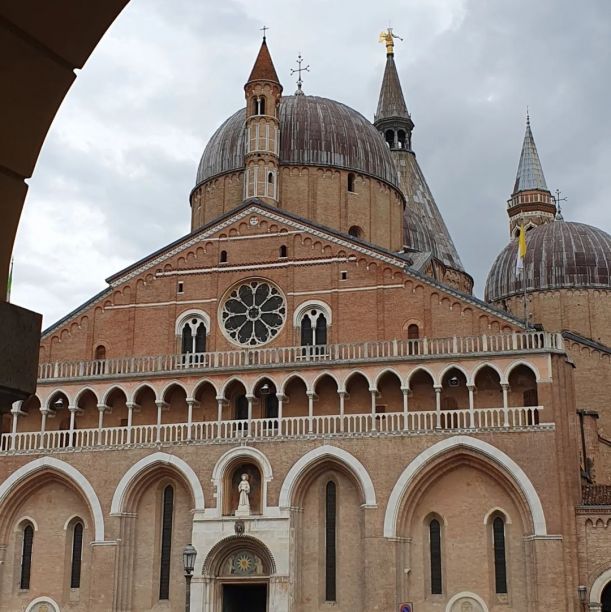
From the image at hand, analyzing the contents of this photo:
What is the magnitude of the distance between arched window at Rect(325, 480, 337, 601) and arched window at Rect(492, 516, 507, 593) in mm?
5252

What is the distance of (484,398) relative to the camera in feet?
111

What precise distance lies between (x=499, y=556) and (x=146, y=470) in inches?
487

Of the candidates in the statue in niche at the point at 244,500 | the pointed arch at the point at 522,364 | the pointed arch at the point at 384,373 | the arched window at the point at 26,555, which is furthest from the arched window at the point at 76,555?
the pointed arch at the point at 522,364

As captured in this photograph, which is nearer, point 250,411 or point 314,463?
point 314,463

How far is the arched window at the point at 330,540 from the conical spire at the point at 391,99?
33712mm

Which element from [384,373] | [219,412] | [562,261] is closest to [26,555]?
[219,412]

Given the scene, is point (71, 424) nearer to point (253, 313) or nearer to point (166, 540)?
point (166, 540)

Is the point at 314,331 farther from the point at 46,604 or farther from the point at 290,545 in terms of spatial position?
the point at 46,604

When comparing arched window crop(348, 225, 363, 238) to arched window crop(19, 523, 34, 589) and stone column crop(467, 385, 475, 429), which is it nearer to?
stone column crop(467, 385, 475, 429)

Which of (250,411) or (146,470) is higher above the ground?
(250,411)

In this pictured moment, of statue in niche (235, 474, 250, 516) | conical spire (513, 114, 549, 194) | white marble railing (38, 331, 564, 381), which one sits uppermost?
conical spire (513, 114, 549, 194)

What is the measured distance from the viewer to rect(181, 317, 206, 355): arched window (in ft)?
121

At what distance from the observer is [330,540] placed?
33.7 m

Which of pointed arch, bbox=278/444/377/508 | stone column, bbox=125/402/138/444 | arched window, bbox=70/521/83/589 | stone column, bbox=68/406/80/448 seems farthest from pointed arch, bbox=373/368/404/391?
arched window, bbox=70/521/83/589
